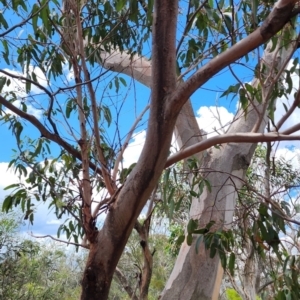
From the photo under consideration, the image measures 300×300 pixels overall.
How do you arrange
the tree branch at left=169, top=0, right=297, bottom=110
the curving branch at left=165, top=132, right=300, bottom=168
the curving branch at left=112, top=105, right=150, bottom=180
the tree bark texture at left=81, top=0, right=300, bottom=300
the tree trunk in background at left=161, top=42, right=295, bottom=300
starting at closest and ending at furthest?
the tree branch at left=169, top=0, right=297, bottom=110, the tree bark texture at left=81, top=0, right=300, bottom=300, the curving branch at left=165, top=132, right=300, bottom=168, the curving branch at left=112, top=105, right=150, bottom=180, the tree trunk in background at left=161, top=42, right=295, bottom=300

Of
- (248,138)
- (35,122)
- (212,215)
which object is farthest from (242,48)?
(212,215)

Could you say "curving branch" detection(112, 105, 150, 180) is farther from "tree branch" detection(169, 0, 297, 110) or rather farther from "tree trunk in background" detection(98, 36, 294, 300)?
"tree branch" detection(169, 0, 297, 110)

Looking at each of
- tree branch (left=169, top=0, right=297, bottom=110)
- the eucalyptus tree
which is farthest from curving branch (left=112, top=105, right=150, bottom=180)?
tree branch (left=169, top=0, right=297, bottom=110)

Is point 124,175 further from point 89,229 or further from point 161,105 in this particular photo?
A: point 161,105

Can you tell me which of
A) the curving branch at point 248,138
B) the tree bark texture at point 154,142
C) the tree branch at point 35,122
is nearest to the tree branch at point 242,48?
Answer: the tree bark texture at point 154,142

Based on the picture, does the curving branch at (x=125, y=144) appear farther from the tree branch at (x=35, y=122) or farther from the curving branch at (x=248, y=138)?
the curving branch at (x=248, y=138)

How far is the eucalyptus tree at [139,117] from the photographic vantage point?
1210mm

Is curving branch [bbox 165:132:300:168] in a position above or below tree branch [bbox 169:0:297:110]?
below

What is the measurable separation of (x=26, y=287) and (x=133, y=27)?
11.6 ft

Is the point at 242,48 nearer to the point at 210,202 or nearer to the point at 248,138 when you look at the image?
the point at 248,138

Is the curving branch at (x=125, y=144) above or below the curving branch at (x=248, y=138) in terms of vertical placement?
above

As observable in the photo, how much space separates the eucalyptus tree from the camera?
1.21 metres

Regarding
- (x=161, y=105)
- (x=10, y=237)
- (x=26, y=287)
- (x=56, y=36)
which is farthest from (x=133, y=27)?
(x=26, y=287)

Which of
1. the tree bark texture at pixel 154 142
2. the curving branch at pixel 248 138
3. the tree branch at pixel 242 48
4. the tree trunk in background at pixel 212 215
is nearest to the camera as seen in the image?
the tree branch at pixel 242 48
